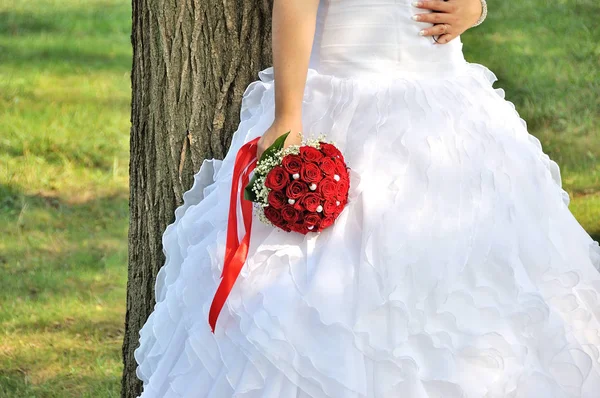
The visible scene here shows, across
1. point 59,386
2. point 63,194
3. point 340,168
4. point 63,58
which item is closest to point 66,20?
point 63,58

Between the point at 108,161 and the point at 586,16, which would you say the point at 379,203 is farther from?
the point at 586,16

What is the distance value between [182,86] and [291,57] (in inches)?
23.6

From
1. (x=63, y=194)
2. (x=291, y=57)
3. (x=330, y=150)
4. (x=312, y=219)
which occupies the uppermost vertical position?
(x=291, y=57)

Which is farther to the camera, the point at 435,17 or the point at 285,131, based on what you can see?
the point at 435,17

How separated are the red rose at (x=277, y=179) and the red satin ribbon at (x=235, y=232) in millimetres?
112

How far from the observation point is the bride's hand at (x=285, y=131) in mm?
1866

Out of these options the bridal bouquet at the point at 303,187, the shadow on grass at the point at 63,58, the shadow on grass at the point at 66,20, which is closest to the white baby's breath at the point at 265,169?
the bridal bouquet at the point at 303,187

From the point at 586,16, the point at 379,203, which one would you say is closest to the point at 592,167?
the point at 586,16

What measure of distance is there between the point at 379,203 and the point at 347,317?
0.27 m

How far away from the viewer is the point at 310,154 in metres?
1.79

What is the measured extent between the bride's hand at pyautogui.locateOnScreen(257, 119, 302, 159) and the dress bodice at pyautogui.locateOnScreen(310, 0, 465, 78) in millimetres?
232

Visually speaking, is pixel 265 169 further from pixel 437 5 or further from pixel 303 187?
pixel 437 5

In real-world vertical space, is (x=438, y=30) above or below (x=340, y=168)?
above

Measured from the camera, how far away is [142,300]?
101 inches
